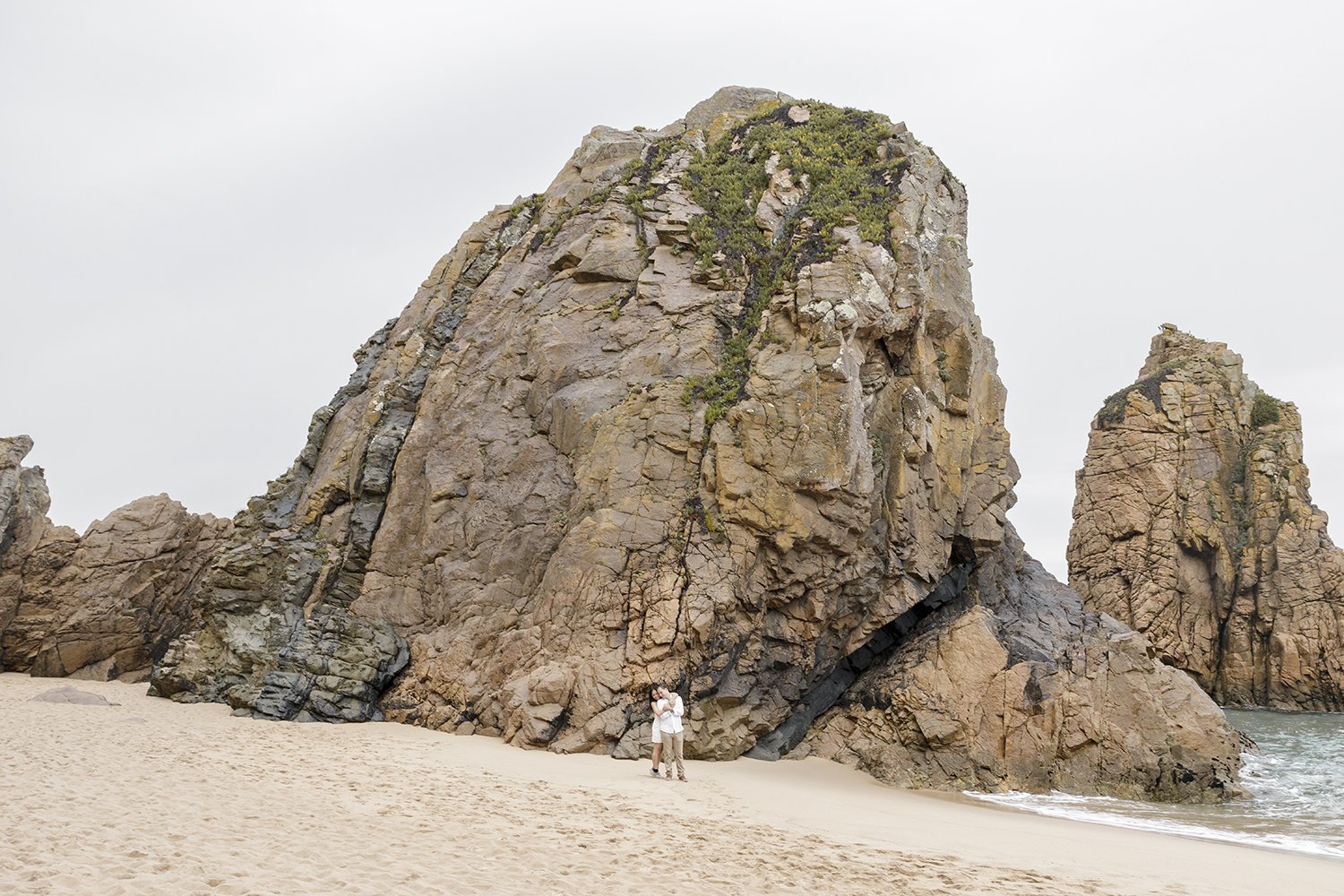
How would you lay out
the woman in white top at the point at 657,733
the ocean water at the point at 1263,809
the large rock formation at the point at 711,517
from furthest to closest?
the large rock formation at the point at 711,517
the woman in white top at the point at 657,733
the ocean water at the point at 1263,809

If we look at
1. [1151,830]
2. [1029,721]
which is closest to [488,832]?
[1151,830]

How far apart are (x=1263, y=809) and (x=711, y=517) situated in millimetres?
12835

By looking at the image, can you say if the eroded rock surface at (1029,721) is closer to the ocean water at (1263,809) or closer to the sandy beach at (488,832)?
the ocean water at (1263,809)

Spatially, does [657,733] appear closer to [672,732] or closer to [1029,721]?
[672,732]

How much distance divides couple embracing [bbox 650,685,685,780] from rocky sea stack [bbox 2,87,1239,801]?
5.50 feet

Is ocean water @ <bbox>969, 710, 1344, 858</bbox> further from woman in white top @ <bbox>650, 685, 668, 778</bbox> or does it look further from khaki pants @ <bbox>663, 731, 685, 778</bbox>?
woman in white top @ <bbox>650, 685, 668, 778</bbox>

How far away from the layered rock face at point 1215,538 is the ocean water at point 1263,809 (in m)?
23.9

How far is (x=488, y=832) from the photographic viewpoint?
1006 cm

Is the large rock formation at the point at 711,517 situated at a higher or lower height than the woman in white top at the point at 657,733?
higher

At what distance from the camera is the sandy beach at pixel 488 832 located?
806 cm

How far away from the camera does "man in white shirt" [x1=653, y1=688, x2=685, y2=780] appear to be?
1574cm

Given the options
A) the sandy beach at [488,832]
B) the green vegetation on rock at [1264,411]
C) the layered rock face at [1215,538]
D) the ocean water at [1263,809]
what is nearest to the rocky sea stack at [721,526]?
the ocean water at [1263,809]

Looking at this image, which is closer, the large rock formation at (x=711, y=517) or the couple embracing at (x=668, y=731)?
the couple embracing at (x=668, y=731)

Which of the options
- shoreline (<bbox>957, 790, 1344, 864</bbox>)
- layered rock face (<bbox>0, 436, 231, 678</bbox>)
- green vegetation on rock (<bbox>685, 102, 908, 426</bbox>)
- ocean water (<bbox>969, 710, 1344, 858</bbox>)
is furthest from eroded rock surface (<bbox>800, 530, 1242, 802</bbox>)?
layered rock face (<bbox>0, 436, 231, 678</bbox>)
